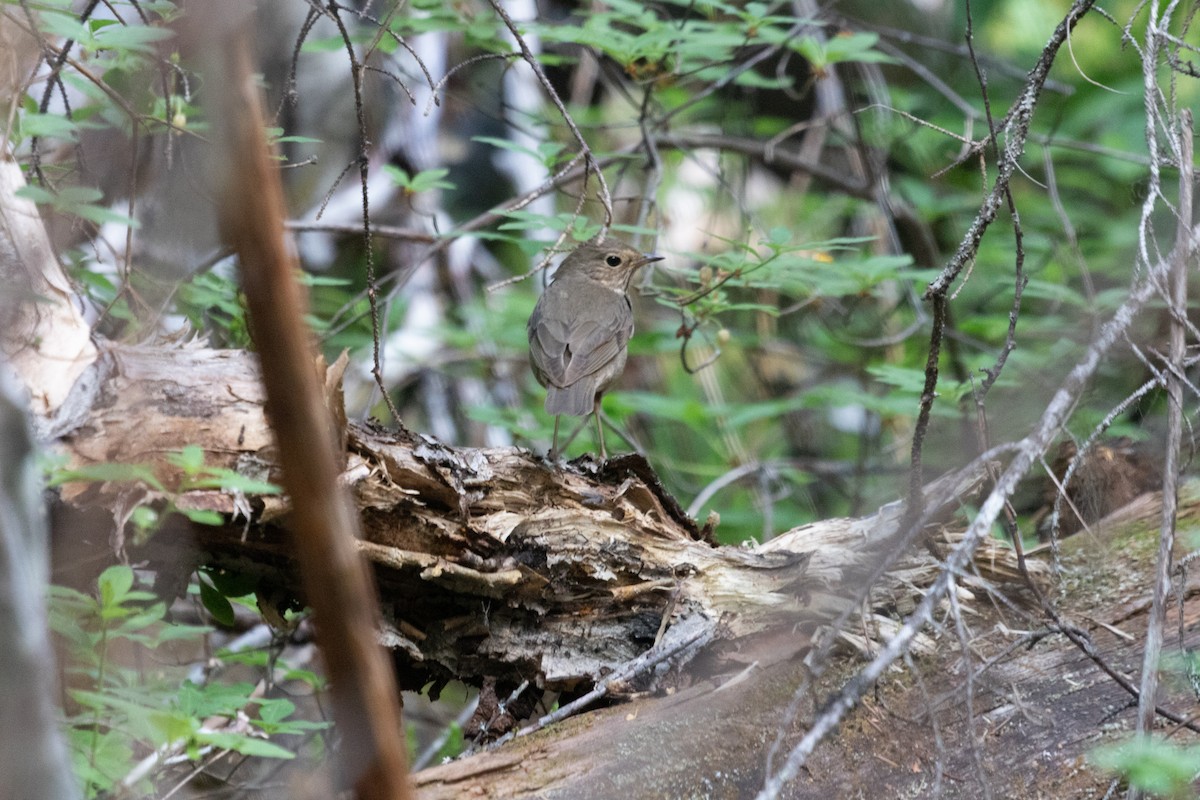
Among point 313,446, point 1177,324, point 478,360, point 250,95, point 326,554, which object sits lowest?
point 478,360

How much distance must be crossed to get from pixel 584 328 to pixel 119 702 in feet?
10.2

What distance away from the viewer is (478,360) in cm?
752

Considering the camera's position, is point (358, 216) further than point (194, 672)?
Yes

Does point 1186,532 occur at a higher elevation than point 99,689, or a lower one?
lower

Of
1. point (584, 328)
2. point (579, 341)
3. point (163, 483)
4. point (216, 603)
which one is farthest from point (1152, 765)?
point (584, 328)

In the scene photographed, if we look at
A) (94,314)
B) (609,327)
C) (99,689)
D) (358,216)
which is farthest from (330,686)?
(358,216)

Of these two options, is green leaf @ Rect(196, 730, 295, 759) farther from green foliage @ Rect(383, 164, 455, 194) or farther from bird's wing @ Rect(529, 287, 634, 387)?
bird's wing @ Rect(529, 287, 634, 387)

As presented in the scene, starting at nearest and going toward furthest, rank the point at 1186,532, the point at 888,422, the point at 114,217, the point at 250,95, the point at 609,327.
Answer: the point at 250,95 < the point at 114,217 < the point at 1186,532 < the point at 609,327 < the point at 888,422

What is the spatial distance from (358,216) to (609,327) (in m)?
3.29

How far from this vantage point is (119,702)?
95.7 inches

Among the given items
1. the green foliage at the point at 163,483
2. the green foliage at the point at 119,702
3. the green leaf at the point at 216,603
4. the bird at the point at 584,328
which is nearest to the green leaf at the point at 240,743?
the green foliage at the point at 119,702

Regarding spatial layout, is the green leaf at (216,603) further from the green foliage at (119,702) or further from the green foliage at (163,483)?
the green foliage at (163,483)

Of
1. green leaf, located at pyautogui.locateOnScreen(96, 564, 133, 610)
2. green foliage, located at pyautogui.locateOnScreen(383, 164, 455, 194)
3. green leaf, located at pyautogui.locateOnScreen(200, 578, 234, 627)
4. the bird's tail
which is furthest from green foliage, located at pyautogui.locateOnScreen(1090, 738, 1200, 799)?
green foliage, located at pyautogui.locateOnScreen(383, 164, 455, 194)

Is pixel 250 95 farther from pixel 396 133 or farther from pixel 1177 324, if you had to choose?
pixel 396 133
